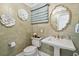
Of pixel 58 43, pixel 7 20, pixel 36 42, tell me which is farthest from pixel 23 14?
pixel 58 43

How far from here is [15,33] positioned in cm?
214

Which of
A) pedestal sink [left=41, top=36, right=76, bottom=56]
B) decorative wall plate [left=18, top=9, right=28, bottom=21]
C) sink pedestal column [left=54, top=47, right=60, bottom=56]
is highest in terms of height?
decorative wall plate [left=18, top=9, right=28, bottom=21]

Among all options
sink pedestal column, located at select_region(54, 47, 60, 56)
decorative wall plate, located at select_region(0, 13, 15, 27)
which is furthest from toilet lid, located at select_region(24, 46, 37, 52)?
decorative wall plate, located at select_region(0, 13, 15, 27)

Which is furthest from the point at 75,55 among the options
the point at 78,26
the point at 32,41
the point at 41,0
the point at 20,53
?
the point at 41,0

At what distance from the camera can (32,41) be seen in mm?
2115

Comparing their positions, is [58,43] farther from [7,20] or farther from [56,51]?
[7,20]

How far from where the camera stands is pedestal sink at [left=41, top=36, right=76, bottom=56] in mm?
2037

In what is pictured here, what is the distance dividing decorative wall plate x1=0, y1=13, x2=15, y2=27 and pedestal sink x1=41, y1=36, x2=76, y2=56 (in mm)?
540

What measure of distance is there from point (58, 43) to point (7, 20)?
32.9 inches

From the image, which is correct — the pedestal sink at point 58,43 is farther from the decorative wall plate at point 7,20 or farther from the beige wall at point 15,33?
the decorative wall plate at point 7,20

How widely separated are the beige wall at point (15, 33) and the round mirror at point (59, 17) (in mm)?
361

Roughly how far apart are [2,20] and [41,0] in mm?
659

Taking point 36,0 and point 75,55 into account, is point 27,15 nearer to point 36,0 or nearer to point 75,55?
point 36,0

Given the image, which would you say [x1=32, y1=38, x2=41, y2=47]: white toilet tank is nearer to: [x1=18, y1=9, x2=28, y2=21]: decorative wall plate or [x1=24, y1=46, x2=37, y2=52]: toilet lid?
[x1=24, y1=46, x2=37, y2=52]: toilet lid
